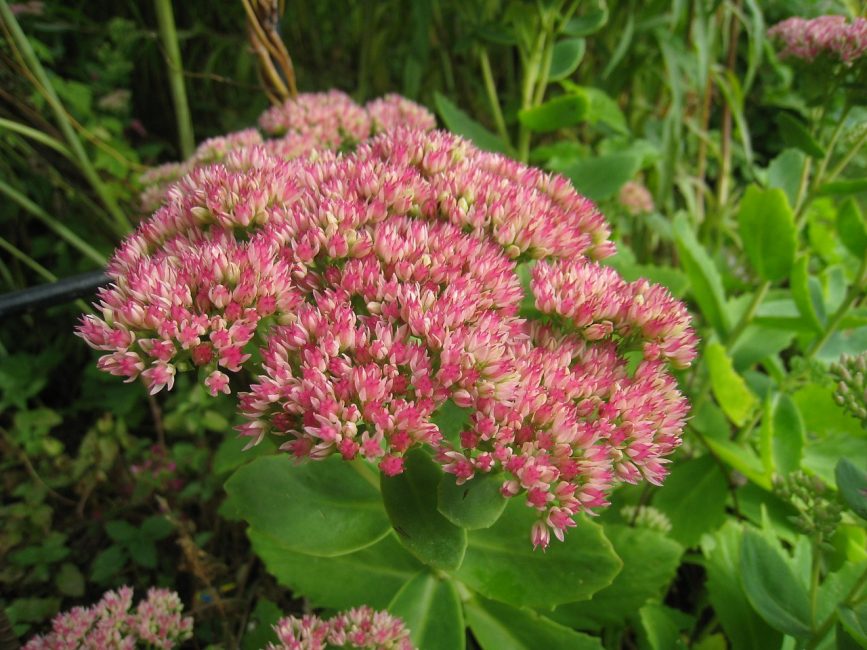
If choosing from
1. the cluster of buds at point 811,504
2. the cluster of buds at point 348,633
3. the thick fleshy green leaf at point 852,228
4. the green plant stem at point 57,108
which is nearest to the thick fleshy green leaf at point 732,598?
the cluster of buds at point 811,504

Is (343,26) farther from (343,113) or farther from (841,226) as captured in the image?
(841,226)

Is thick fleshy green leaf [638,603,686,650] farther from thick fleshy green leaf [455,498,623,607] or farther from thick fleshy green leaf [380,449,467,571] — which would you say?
thick fleshy green leaf [380,449,467,571]

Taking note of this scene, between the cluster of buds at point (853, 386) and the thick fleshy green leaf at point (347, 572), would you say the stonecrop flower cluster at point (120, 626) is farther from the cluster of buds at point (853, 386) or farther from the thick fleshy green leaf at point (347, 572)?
the cluster of buds at point (853, 386)

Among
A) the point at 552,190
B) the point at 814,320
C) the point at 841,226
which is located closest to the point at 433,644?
the point at 552,190

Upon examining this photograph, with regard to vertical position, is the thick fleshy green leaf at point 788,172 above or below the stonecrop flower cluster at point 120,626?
above

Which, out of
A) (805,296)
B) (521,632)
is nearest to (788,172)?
(805,296)

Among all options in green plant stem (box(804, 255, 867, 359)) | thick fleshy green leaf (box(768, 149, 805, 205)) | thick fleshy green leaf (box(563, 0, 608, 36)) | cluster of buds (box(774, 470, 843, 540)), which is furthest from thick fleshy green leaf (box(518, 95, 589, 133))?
cluster of buds (box(774, 470, 843, 540))
